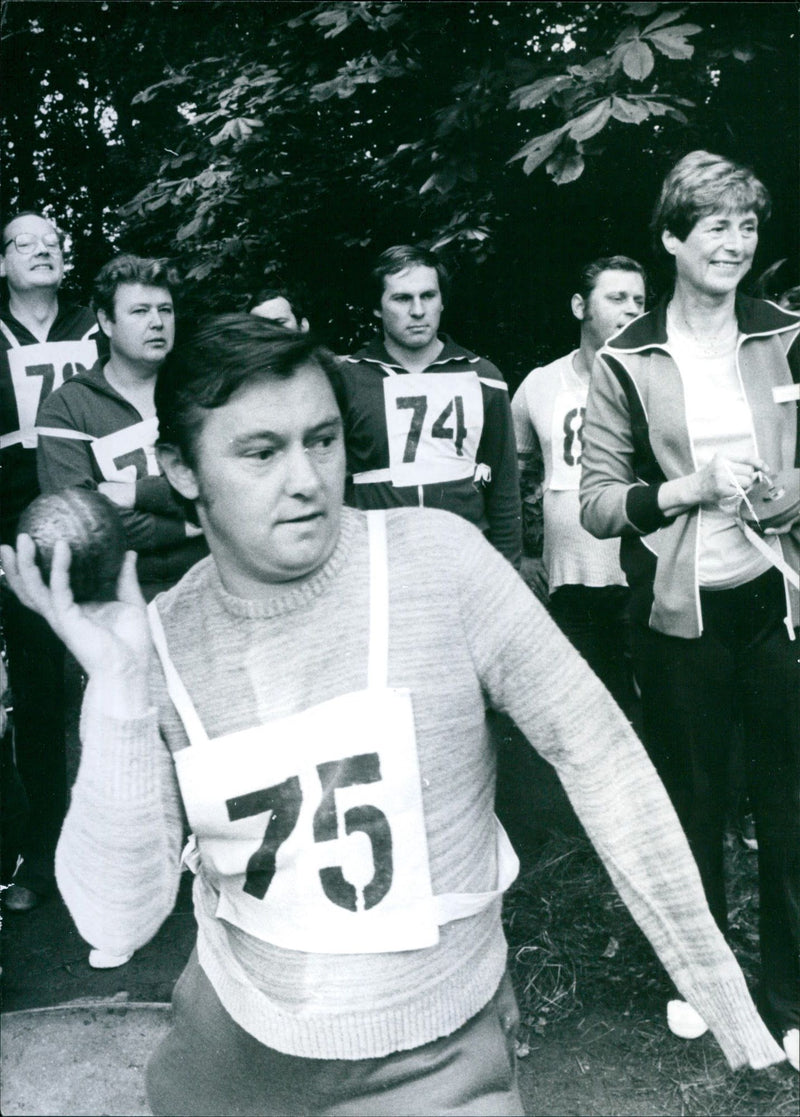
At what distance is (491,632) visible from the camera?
62.6 inches

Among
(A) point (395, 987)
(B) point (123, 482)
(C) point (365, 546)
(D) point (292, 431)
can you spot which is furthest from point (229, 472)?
(B) point (123, 482)

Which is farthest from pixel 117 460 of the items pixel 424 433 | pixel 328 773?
pixel 328 773

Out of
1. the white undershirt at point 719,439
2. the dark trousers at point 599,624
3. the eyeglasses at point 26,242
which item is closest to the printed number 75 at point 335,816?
the white undershirt at point 719,439

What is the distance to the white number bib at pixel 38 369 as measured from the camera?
12.7ft

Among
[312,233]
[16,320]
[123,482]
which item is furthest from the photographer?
[312,233]

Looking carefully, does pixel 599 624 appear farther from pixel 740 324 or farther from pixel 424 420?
pixel 740 324

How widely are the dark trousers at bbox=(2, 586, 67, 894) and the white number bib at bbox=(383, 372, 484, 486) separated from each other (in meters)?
1.33

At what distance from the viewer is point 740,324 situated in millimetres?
2816

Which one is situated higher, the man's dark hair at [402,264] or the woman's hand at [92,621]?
the man's dark hair at [402,264]

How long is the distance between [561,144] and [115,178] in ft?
19.1

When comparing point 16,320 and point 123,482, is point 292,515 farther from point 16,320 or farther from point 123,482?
point 16,320

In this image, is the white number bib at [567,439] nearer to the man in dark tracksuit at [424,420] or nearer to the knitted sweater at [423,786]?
the man in dark tracksuit at [424,420]

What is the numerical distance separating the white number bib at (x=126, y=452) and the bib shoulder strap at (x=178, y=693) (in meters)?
1.94

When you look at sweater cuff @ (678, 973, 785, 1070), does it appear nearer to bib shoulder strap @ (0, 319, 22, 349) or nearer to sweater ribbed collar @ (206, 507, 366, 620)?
sweater ribbed collar @ (206, 507, 366, 620)
